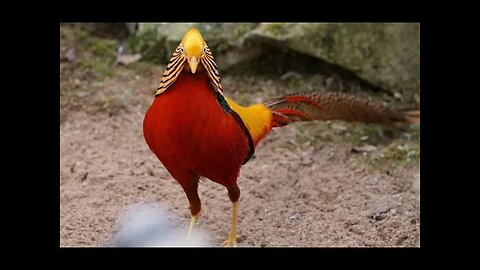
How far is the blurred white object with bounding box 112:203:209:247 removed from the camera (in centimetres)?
389

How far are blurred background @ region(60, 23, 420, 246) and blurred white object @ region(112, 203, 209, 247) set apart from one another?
0.12m

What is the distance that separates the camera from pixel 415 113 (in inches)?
204

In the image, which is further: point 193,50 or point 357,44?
point 357,44

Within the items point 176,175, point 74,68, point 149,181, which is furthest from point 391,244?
point 74,68

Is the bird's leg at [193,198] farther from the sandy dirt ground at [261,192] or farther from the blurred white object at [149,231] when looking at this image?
the sandy dirt ground at [261,192]

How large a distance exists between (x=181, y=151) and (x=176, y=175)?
0.27 meters

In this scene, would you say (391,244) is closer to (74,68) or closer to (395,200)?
(395,200)

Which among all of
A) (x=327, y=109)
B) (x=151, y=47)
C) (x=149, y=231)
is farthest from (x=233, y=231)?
(x=151, y=47)

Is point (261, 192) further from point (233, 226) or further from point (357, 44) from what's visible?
point (357, 44)

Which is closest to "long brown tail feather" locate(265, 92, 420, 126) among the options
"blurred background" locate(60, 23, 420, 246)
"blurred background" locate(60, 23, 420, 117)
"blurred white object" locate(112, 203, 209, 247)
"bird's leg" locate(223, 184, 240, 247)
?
"blurred background" locate(60, 23, 420, 246)

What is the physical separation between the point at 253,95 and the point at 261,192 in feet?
4.57

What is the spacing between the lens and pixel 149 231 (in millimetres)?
4074

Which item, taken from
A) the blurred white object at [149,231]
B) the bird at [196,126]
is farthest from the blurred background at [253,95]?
the bird at [196,126]

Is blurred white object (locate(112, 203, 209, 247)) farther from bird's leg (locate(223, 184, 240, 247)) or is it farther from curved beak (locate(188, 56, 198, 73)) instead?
curved beak (locate(188, 56, 198, 73))
